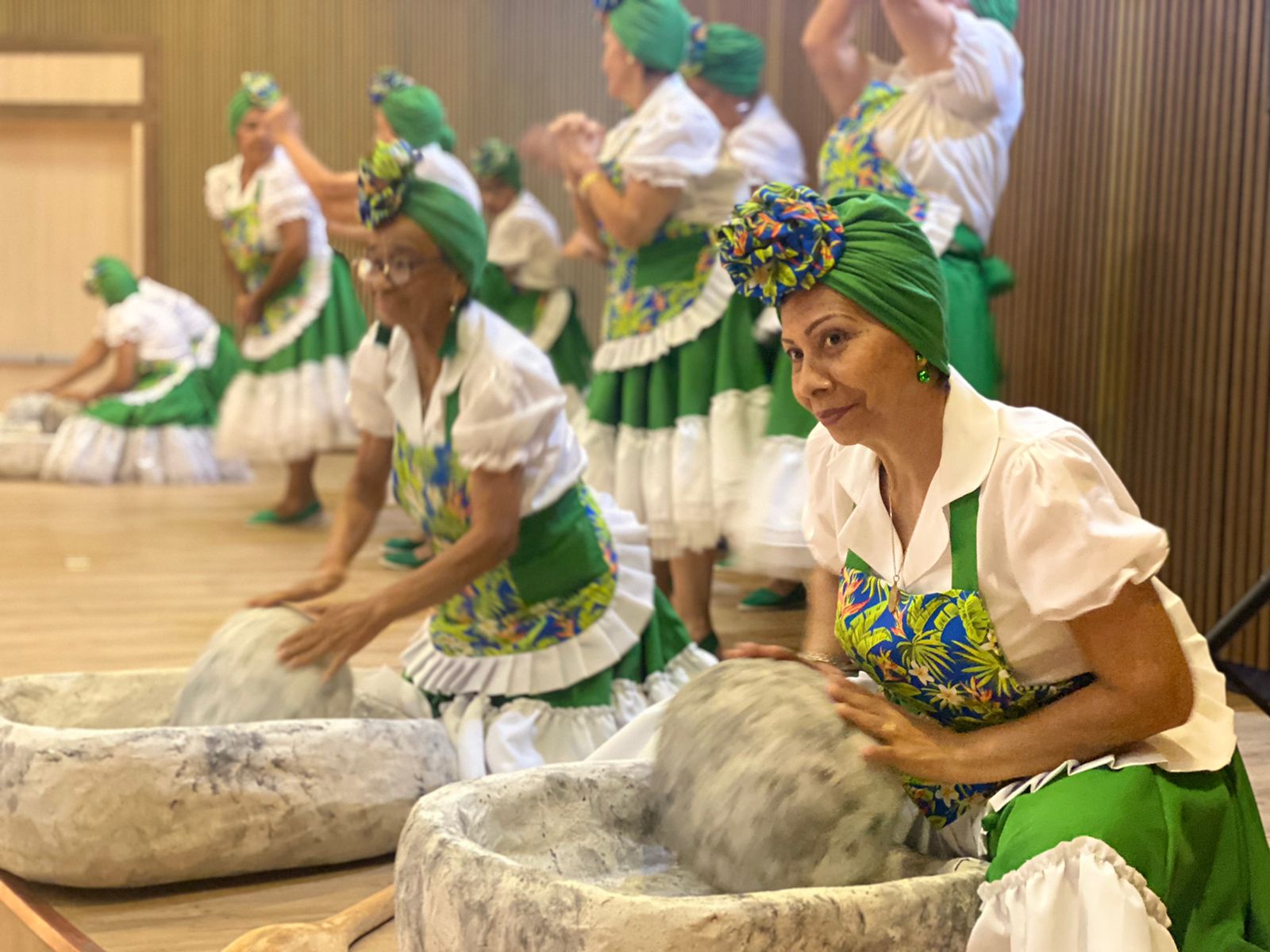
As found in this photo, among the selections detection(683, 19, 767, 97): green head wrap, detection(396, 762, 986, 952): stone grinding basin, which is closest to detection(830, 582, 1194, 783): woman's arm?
detection(396, 762, 986, 952): stone grinding basin

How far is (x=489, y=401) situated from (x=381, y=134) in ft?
11.9

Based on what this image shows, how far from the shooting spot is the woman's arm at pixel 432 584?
263 cm

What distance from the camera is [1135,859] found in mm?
1545

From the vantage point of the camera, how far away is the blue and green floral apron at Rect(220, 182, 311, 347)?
6.42 m

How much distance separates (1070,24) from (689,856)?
3.58m

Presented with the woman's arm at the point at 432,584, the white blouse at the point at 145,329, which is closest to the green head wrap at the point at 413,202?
the woman's arm at the point at 432,584

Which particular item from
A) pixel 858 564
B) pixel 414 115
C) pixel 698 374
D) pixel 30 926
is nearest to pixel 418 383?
pixel 30 926

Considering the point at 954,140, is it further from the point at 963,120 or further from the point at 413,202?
the point at 413,202

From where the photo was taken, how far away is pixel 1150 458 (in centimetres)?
444

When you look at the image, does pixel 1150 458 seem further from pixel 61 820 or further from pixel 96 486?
pixel 96 486

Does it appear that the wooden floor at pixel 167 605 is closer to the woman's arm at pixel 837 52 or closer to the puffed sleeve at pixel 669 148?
the puffed sleeve at pixel 669 148

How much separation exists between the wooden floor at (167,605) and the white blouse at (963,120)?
1270 millimetres

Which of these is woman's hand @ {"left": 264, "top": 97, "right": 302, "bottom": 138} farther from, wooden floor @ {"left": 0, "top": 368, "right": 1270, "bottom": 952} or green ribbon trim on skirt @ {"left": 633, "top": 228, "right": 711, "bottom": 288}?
green ribbon trim on skirt @ {"left": 633, "top": 228, "right": 711, "bottom": 288}

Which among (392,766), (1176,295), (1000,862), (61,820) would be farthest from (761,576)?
(1000,862)
